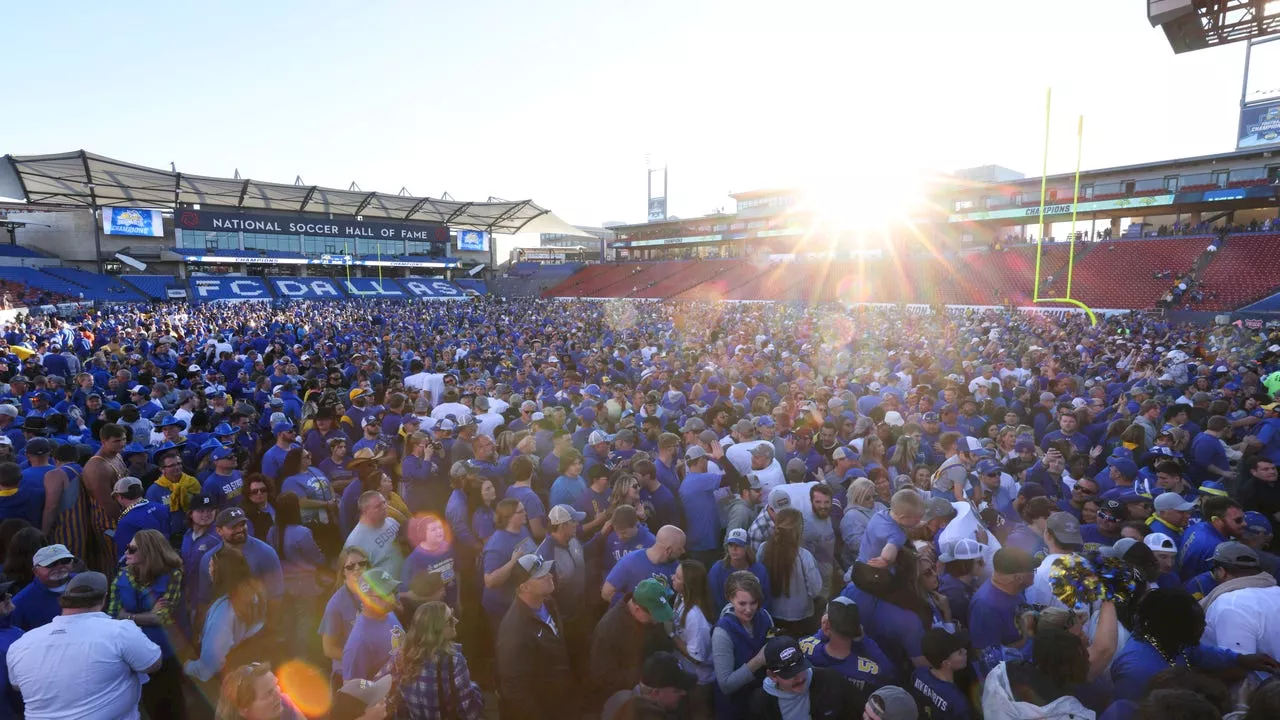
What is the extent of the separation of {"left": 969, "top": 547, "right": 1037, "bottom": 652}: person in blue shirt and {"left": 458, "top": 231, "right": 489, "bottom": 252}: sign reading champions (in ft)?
191

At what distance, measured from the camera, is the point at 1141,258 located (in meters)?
33.0

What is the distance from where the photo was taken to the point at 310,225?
4772 cm

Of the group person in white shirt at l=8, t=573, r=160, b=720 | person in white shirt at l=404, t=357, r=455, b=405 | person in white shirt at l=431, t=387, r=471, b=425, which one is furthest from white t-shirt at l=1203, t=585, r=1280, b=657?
person in white shirt at l=404, t=357, r=455, b=405

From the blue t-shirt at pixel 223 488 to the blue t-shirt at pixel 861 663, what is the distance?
161 inches

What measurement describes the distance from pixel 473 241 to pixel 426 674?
192ft

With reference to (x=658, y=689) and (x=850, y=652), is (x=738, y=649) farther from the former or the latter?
(x=658, y=689)

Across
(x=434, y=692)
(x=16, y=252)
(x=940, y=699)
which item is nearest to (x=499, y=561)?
(x=434, y=692)

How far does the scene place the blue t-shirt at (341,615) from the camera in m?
3.23

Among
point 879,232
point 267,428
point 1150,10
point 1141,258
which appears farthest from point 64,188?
point 1141,258

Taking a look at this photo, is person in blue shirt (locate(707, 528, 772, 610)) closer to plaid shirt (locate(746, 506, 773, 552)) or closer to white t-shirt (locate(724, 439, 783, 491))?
plaid shirt (locate(746, 506, 773, 552))

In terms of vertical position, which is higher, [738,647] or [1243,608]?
[1243,608]

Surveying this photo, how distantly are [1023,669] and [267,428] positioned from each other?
756 centimetres

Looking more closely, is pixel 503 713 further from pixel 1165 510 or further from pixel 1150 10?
pixel 1150 10

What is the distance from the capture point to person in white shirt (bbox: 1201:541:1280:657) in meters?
2.63
